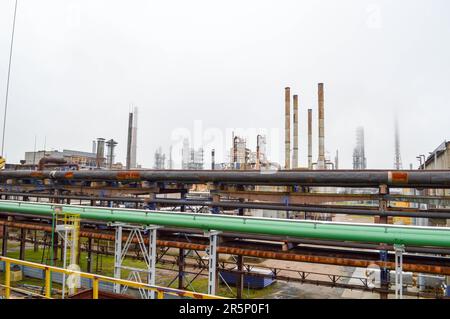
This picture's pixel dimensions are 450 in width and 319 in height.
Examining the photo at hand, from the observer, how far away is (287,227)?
7.78 m

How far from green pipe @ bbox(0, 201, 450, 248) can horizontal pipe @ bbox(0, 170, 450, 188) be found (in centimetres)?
224

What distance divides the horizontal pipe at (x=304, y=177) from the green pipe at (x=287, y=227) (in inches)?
88.3

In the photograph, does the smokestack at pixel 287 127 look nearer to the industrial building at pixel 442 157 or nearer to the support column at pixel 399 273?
the industrial building at pixel 442 157

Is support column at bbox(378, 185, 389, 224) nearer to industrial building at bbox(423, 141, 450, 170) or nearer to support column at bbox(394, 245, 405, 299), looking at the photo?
support column at bbox(394, 245, 405, 299)

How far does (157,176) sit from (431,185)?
363 inches

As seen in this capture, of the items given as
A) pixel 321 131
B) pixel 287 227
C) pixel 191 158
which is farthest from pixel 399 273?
pixel 191 158

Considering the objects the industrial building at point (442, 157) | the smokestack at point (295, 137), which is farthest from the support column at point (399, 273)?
the smokestack at point (295, 137)

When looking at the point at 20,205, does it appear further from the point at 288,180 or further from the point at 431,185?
the point at 431,185

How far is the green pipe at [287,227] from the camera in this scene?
6.68m

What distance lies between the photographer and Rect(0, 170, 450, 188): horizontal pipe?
29.0 feet

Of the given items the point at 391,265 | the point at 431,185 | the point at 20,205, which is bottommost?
the point at 391,265

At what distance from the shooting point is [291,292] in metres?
17.8

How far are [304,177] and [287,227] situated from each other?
8.81 ft
